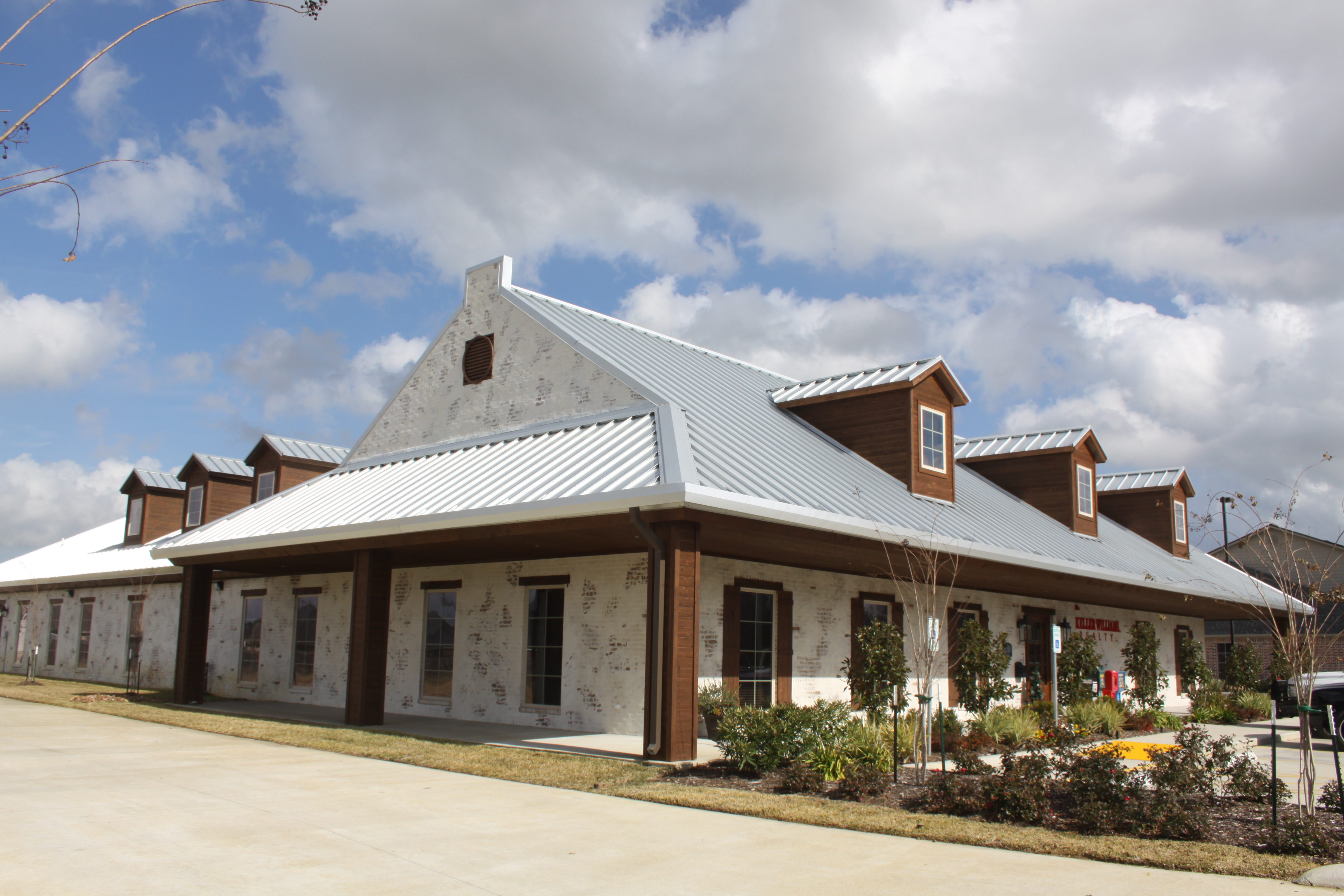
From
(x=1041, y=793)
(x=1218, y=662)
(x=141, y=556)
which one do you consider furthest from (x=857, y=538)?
(x=1218, y=662)

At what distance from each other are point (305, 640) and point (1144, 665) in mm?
17816

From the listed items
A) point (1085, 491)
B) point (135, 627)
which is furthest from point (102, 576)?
point (1085, 491)

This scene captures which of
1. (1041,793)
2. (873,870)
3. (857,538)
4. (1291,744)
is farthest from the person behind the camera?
(1291,744)

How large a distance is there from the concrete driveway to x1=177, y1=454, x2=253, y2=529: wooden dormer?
19682 millimetres

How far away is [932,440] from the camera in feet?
64.1

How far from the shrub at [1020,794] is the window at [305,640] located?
630 inches

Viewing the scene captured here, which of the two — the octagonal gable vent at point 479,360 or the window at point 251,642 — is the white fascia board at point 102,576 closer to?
the window at point 251,642

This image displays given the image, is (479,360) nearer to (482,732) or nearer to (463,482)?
(463,482)

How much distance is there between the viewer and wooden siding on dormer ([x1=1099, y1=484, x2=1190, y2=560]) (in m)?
28.9

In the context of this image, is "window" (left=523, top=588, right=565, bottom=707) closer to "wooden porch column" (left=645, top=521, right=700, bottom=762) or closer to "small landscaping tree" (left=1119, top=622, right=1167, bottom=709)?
"wooden porch column" (left=645, top=521, right=700, bottom=762)

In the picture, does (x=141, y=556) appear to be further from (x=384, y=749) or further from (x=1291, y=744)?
(x=1291, y=744)

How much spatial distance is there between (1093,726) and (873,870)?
11.8m

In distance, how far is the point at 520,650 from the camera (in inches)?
650

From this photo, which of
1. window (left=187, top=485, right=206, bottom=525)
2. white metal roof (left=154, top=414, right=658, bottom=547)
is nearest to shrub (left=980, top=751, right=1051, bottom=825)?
white metal roof (left=154, top=414, right=658, bottom=547)
